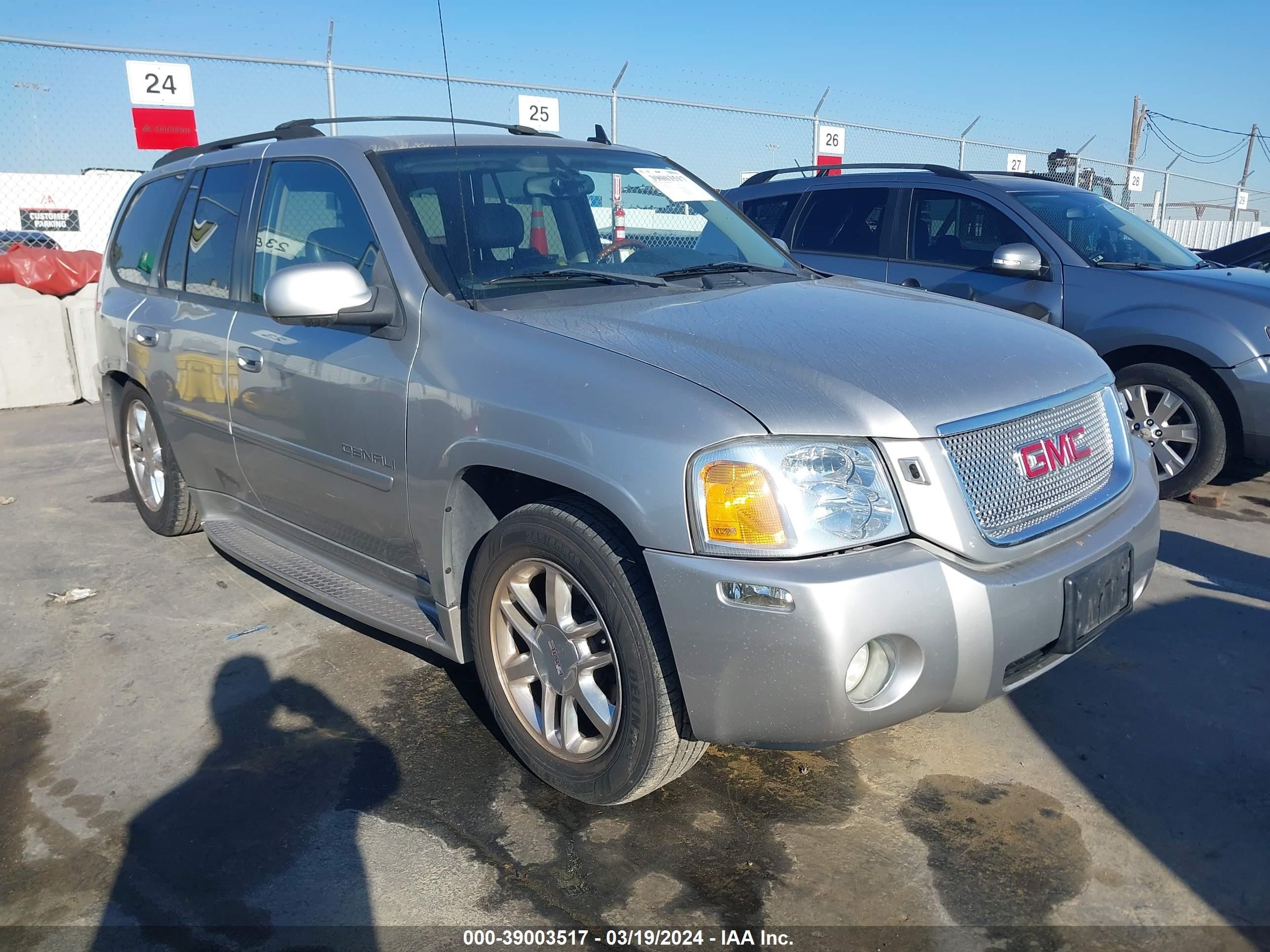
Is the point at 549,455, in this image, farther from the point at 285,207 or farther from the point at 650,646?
the point at 285,207

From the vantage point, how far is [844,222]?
6.62 metres

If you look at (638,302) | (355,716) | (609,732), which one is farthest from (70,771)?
(638,302)

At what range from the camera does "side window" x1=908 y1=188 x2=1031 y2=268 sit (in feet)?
19.8

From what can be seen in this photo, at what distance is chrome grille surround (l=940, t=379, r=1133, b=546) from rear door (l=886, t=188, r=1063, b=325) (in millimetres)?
2988

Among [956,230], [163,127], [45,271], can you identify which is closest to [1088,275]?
[956,230]

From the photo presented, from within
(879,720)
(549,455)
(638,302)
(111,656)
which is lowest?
(111,656)

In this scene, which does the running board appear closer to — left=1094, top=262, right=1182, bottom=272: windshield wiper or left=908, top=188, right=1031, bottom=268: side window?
left=908, top=188, right=1031, bottom=268: side window

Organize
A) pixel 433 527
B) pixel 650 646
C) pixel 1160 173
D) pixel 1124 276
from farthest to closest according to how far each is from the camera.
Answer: pixel 1160 173 < pixel 1124 276 < pixel 433 527 < pixel 650 646

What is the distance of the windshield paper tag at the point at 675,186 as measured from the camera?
4.02 m

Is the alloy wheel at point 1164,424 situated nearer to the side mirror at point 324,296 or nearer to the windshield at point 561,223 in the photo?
the windshield at point 561,223

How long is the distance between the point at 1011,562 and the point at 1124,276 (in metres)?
3.88

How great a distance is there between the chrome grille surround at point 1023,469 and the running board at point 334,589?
1579 mm

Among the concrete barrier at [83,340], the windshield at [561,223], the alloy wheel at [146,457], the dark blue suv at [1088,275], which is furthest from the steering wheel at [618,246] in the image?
the concrete barrier at [83,340]

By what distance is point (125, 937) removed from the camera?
2.27 m
